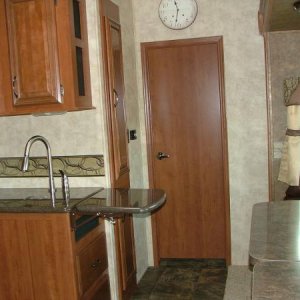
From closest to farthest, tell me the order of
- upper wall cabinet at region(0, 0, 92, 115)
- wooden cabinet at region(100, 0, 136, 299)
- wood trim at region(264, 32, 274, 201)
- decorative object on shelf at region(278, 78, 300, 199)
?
1. upper wall cabinet at region(0, 0, 92, 115)
2. wooden cabinet at region(100, 0, 136, 299)
3. decorative object on shelf at region(278, 78, 300, 199)
4. wood trim at region(264, 32, 274, 201)

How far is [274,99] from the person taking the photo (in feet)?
11.5

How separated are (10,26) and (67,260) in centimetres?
151

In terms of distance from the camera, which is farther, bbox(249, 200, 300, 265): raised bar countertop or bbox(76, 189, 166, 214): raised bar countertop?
bbox(76, 189, 166, 214): raised bar countertop

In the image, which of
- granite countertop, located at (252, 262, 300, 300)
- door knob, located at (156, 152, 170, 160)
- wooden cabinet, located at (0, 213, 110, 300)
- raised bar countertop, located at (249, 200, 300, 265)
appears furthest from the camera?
door knob, located at (156, 152, 170, 160)

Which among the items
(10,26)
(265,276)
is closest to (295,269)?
(265,276)

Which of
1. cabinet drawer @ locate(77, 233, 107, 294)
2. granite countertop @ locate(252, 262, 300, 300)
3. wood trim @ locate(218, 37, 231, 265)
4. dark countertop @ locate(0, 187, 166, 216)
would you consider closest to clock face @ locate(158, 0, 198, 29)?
wood trim @ locate(218, 37, 231, 265)

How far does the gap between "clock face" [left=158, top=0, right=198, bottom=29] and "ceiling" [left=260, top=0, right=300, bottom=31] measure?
62cm

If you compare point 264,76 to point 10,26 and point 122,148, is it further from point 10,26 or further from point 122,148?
point 10,26

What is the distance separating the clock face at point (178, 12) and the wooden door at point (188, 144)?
0.51 ft

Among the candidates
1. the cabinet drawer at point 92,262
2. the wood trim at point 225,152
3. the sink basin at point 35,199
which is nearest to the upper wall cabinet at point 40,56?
the sink basin at point 35,199

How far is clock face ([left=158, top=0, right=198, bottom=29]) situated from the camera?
3.56 meters

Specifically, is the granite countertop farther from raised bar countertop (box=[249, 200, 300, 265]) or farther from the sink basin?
the sink basin

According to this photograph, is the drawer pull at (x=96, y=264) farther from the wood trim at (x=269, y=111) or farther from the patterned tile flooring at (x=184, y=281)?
the wood trim at (x=269, y=111)

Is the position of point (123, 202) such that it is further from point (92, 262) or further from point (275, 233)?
point (275, 233)
